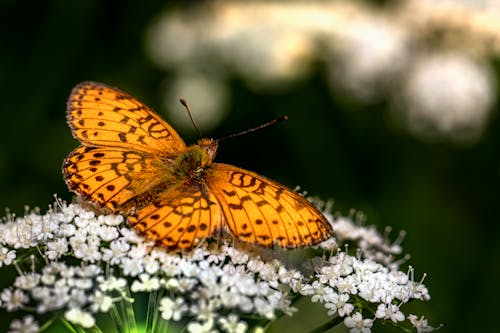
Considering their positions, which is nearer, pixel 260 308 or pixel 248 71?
pixel 260 308

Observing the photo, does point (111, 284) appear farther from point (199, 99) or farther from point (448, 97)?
point (448, 97)

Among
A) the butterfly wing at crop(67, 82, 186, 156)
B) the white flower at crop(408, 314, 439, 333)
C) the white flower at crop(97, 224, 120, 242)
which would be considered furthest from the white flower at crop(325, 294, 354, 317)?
the butterfly wing at crop(67, 82, 186, 156)

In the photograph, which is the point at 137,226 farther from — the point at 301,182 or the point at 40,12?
the point at 40,12

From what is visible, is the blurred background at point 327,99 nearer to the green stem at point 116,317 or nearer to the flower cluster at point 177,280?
the flower cluster at point 177,280

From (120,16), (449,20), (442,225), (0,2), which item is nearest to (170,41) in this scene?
(120,16)

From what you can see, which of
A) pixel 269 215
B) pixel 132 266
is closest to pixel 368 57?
pixel 269 215

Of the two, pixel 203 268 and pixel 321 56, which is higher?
pixel 321 56

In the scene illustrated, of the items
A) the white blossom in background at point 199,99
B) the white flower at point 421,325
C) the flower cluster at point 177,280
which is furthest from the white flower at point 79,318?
the white blossom in background at point 199,99

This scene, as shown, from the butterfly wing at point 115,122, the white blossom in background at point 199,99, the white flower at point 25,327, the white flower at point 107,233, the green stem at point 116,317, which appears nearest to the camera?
the white flower at point 25,327
